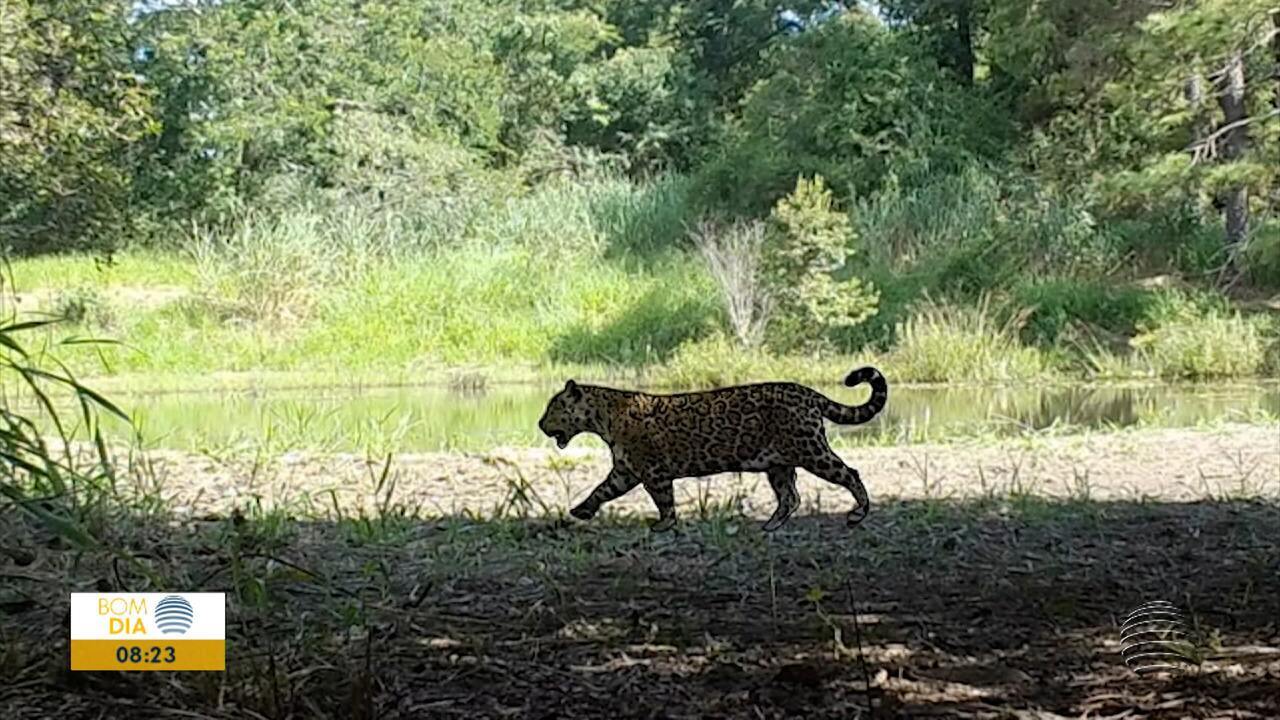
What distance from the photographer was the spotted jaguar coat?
3.77m

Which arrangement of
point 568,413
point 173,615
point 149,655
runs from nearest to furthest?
1. point 149,655
2. point 173,615
3. point 568,413

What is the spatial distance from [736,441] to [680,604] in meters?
1.14

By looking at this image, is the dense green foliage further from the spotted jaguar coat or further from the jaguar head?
the spotted jaguar coat

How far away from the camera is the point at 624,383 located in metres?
10.3

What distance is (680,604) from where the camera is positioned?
105 inches

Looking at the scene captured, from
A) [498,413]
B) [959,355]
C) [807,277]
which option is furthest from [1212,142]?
[498,413]

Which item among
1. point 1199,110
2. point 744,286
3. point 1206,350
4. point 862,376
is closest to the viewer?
point 862,376

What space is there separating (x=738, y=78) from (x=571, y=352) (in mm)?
12255

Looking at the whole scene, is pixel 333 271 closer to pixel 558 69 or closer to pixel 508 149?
pixel 508 149

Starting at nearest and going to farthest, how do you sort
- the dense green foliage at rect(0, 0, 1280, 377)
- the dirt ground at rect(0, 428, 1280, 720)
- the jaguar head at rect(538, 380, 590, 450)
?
the dirt ground at rect(0, 428, 1280, 720)
the jaguar head at rect(538, 380, 590, 450)
the dense green foliage at rect(0, 0, 1280, 377)

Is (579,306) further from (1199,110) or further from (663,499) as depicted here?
(663,499)

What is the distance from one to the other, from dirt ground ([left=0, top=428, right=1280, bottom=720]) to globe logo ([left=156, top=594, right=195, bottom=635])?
0.10m

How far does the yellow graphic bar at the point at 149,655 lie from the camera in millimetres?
2131

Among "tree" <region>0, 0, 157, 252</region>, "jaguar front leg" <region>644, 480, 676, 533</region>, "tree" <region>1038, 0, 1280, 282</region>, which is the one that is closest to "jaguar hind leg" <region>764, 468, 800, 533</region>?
"jaguar front leg" <region>644, 480, 676, 533</region>
